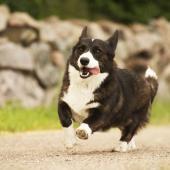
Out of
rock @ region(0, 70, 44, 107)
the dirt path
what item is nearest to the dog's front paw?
the dirt path

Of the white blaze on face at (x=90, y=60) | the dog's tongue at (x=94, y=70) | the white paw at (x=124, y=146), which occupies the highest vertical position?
the white blaze on face at (x=90, y=60)

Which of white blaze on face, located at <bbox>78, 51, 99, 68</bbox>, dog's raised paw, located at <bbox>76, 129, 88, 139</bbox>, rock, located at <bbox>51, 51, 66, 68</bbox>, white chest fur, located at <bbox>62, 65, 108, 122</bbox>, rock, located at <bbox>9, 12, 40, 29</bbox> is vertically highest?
white blaze on face, located at <bbox>78, 51, 99, 68</bbox>

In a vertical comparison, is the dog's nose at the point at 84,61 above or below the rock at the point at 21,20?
above

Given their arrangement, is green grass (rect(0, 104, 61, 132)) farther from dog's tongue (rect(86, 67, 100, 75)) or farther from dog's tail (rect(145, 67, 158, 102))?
dog's tongue (rect(86, 67, 100, 75))

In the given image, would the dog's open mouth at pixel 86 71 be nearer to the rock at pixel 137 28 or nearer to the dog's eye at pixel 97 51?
the dog's eye at pixel 97 51

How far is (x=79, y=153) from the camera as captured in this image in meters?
11.4

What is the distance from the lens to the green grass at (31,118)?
16.7 meters

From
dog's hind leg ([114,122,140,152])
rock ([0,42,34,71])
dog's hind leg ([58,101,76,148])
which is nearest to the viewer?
dog's hind leg ([58,101,76,148])

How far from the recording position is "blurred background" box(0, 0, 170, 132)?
65.8 feet

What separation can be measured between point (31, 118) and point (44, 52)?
5471 millimetres

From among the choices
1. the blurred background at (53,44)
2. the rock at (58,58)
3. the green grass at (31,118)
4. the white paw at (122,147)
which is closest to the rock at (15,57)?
the blurred background at (53,44)

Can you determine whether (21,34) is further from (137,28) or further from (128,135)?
(128,135)

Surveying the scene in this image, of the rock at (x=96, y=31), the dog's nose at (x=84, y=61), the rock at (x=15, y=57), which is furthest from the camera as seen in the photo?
the rock at (x=96, y=31)

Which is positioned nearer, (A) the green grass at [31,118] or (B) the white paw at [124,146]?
(B) the white paw at [124,146]
